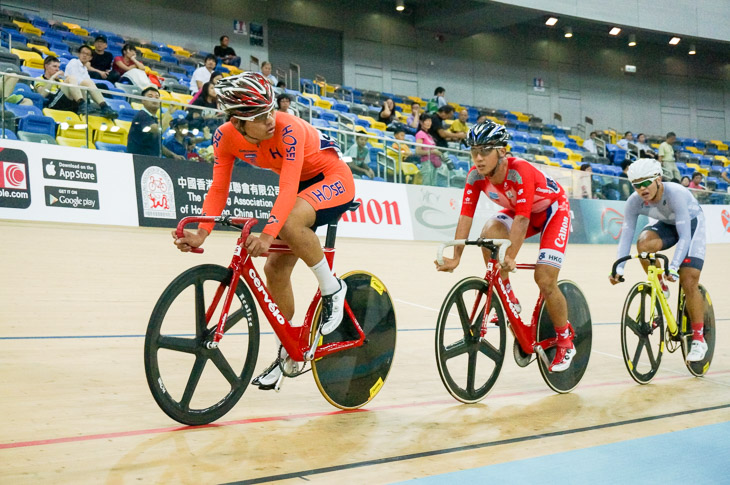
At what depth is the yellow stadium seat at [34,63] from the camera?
436 inches

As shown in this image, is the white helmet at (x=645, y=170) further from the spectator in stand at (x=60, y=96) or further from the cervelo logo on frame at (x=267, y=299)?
the spectator in stand at (x=60, y=96)

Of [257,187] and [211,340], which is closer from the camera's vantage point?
[211,340]

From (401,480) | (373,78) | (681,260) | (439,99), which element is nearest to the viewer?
(401,480)

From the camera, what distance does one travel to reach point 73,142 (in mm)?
7863

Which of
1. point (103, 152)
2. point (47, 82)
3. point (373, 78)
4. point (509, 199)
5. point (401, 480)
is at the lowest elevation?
point (401, 480)

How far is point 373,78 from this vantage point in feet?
65.9

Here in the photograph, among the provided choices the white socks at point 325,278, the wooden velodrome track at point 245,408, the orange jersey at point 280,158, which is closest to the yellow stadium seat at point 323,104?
the wooden velodrome track at point 245,408

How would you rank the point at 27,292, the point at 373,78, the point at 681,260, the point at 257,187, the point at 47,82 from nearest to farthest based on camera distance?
the point at 681,260 → the point at 27,292 → the point at 47,82 → the point at 257,187 → the point at 373,78

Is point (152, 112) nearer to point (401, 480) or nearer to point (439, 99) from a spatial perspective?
point (401, 480)

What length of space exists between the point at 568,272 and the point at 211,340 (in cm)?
729

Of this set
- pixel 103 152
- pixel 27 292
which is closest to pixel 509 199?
pixel 27 292

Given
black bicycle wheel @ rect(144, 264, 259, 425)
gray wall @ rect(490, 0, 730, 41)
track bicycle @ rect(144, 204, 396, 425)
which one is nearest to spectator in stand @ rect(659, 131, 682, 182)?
A: gray wall @ rect(490, 0, 730, 41)

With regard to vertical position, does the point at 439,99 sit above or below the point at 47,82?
above

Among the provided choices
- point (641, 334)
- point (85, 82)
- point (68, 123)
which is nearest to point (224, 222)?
point (641, 334)
